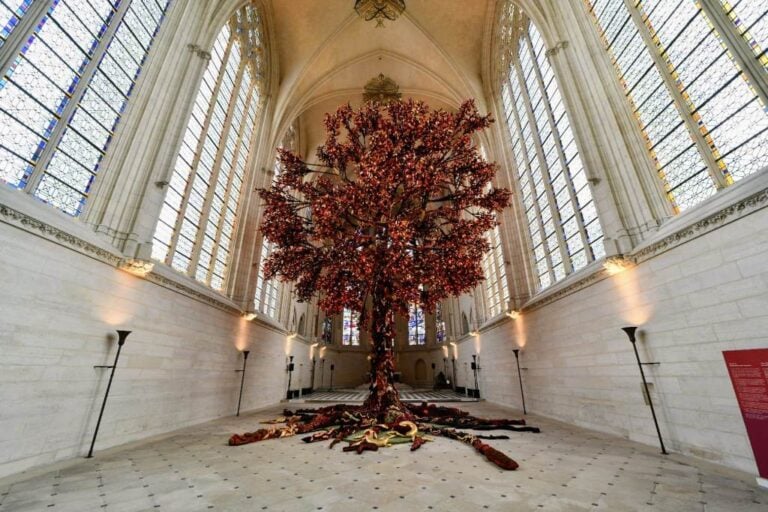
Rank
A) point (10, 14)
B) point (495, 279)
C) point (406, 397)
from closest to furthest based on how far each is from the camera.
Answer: point (10, 14), point (495, 279), point (406, 397)

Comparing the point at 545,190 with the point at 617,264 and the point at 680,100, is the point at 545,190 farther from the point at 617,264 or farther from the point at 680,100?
the point at 680,100

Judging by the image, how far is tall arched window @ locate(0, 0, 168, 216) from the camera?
4770 mm

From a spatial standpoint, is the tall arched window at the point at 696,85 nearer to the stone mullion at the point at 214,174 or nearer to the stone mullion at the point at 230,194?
the stone mullion at the point at 214,174

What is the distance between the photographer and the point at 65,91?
18.3ft

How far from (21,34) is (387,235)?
7.14 meters

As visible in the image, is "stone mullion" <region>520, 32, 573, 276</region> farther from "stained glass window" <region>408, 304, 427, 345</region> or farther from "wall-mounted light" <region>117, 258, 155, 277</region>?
"stained glass window" <region>408, 304, 427, 345</region>

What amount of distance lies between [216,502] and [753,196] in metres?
Result: 7.55

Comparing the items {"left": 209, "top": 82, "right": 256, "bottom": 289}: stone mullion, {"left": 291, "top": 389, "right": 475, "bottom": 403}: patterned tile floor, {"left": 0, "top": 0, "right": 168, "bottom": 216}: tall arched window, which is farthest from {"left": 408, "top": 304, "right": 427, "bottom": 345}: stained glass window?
{"left": 0, "top": 0, "right": 168, "bottom": 216}: tall arched window

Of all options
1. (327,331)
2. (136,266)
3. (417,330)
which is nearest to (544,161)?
(136,266)

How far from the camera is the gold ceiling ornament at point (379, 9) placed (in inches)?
553

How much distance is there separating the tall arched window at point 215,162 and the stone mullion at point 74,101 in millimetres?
2486

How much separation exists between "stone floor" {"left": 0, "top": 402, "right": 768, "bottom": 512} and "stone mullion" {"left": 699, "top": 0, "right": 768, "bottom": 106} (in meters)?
5.35

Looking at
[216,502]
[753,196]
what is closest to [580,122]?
[753,196]

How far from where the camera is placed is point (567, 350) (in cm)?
859
